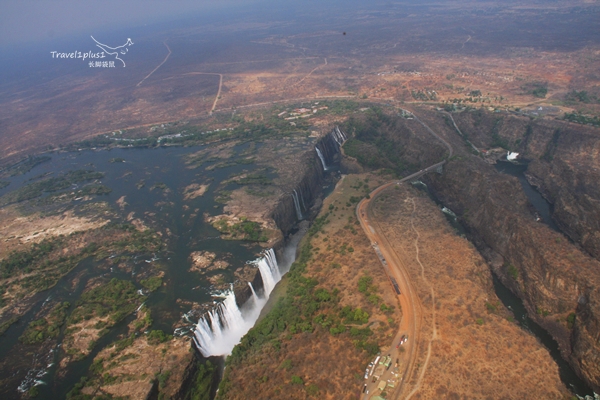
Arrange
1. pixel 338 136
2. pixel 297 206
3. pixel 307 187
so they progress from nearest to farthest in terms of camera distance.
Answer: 1. pixel 297 206
2. pixel 307 187
3. pixel 338 136

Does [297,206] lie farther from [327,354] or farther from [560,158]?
[560,158]

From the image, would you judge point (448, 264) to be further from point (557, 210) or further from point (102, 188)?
point (102, 188)

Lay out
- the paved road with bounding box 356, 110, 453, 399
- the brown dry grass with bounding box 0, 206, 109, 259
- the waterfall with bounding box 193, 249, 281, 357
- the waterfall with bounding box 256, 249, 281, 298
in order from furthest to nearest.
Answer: the brown dry grass with bounding box 0, 206, 109, 259
the waterfall with bounding box 256, 249, 281, 298
the waterfall with bounding box 193, 249, 281, 357
the paved road with bounding box 356, 110, 453, 399

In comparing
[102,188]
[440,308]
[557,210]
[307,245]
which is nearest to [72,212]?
[102,188]

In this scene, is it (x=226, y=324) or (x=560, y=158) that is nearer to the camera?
(x=226, y=324)

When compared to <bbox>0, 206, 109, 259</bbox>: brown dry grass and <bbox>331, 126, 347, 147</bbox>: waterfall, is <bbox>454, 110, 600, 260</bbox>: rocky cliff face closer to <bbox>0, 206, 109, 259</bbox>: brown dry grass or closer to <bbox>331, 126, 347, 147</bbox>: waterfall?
<bbox>331, 126, 347, 147</bbox>: waterfall

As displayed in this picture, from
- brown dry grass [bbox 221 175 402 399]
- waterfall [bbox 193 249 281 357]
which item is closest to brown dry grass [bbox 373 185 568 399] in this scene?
brown dry grass [bbox 221 175 402 399]

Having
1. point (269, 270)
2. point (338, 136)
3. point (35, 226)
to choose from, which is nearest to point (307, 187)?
point (269, 270)
